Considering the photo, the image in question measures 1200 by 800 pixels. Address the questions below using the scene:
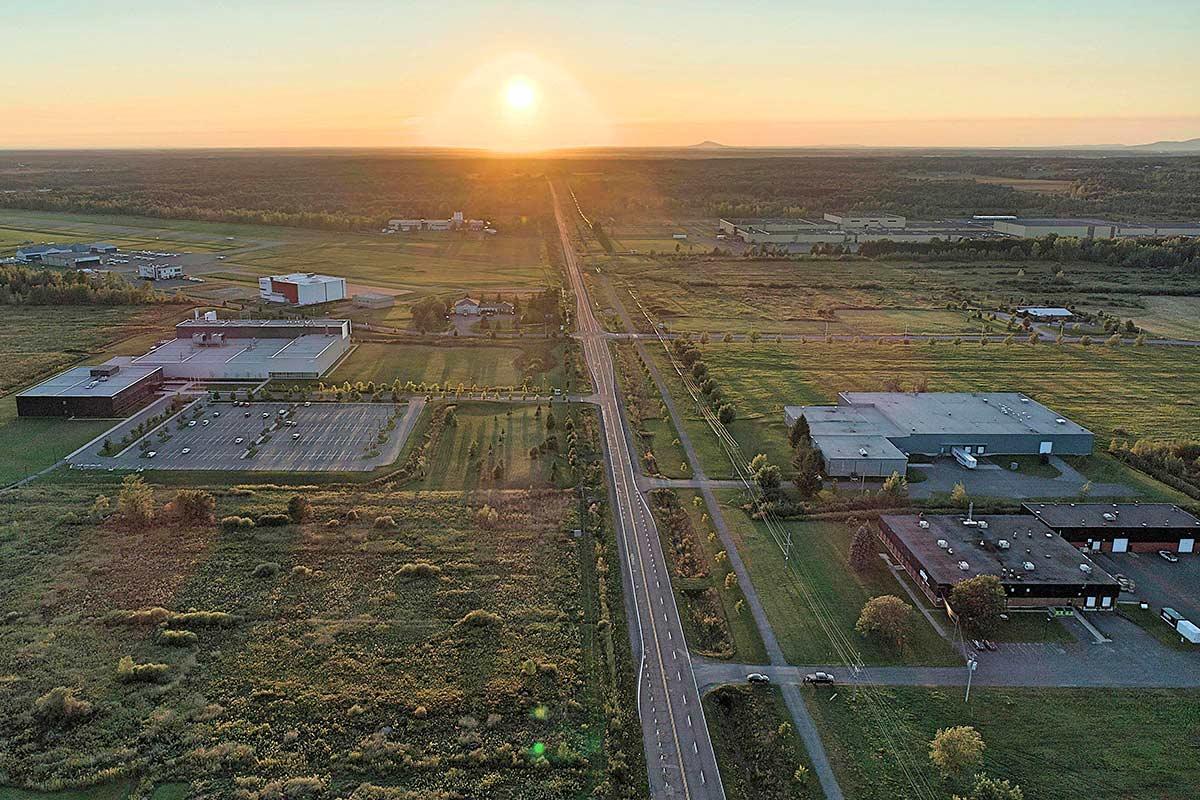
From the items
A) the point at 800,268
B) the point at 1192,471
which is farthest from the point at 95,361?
the point at 800,268

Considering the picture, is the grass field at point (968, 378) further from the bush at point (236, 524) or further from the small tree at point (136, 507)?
the small tree at point (136, 507)

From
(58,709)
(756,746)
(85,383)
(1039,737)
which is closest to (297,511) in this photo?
(58,709)

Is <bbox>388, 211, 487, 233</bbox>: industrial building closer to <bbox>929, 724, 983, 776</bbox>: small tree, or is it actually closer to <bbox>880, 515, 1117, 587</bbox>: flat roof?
<bbox>880, 515, 1117, 587</bbox>: flat roof

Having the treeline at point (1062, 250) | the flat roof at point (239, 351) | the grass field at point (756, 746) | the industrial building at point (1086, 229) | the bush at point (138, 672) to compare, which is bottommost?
the grass field at point (756, 746)

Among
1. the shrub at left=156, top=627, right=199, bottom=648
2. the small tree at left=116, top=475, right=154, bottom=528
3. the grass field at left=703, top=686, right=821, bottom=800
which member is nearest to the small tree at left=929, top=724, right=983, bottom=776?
the grass field at left=703, top=686, right=821, bottom=800

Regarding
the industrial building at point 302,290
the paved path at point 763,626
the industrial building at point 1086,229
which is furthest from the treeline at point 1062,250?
the paved path at point 763,626

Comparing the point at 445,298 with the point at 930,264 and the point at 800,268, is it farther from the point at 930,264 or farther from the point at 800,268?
the point at 930,264

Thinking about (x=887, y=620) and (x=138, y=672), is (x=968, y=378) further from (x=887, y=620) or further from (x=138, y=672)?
(x=138, y=672)
